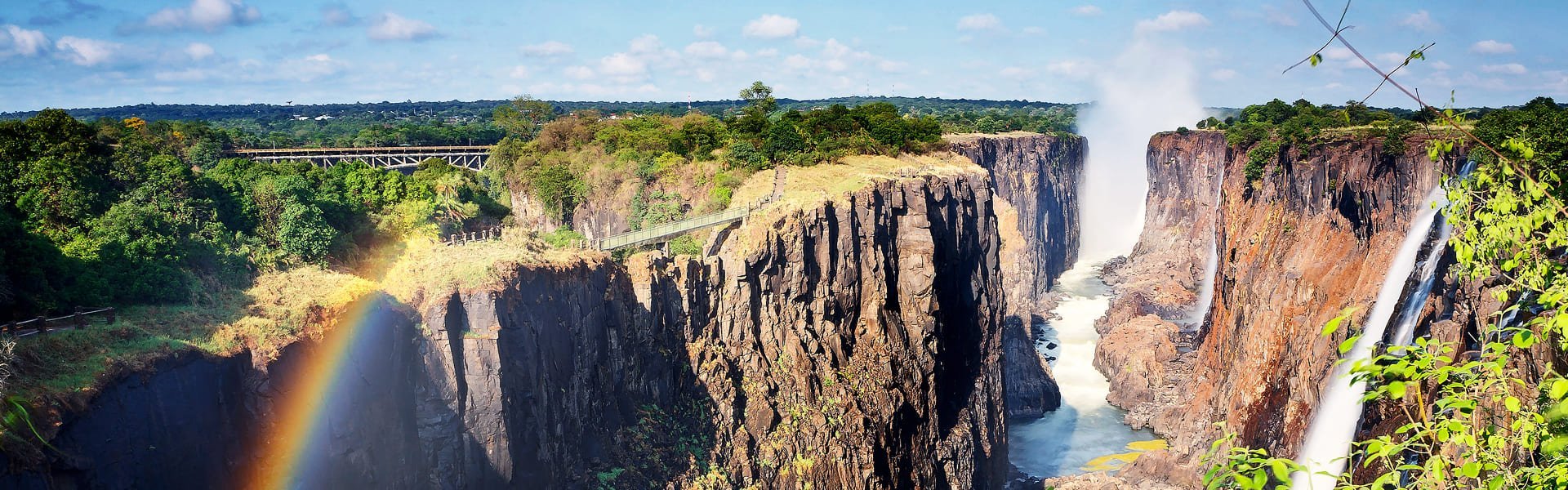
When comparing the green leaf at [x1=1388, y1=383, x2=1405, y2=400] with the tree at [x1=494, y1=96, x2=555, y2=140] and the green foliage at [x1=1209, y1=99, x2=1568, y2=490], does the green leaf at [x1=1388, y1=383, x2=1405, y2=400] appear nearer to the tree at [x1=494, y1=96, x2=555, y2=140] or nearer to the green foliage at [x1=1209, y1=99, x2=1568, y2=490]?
the green foliage at [x1=1209, y1=99, x2=1568, y2=490]

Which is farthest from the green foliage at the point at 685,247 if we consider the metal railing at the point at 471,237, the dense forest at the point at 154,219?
the dense forest at the point at 154,219

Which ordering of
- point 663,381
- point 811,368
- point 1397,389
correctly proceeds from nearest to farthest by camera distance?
point 1397,389, point 663,381, point 811,368

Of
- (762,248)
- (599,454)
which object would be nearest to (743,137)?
(762,248)

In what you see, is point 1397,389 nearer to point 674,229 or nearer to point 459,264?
point 459,264

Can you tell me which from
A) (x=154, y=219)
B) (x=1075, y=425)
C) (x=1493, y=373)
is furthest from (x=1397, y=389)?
(x=1075, y=425)

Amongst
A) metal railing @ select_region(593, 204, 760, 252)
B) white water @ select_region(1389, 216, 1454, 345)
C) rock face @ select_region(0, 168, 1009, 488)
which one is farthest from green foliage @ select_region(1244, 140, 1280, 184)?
metal railing @ select_region(593, 204, 760, 252)

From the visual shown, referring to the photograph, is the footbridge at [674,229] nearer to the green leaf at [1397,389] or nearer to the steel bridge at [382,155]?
the steel bridge at [382,155]
